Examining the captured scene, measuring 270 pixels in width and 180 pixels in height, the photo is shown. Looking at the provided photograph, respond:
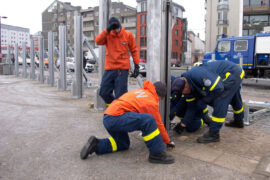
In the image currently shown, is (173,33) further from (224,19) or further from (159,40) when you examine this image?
(159,40)

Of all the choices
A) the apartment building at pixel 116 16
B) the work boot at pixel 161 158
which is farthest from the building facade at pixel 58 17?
Answer: the work boot at pixel 161 158

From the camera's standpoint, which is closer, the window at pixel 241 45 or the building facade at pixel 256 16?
the window at pixel 241 45

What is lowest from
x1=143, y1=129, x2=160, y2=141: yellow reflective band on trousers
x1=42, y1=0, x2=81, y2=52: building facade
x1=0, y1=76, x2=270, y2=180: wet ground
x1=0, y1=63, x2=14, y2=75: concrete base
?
x1=0, y1=76, x2=270, y2=180: wet ground

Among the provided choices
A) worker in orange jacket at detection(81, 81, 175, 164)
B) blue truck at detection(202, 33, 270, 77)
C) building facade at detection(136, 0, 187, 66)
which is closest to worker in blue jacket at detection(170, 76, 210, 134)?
worker in orange jacket at detection(81, 81, 175, 164)

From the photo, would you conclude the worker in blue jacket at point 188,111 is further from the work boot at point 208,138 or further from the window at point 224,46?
the window at point 224,46

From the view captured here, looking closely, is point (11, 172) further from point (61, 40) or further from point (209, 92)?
point (61, 40)

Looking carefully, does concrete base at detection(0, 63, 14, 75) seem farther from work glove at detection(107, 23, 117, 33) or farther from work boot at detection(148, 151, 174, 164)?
work boot at detection(148, 151, 174, 164)

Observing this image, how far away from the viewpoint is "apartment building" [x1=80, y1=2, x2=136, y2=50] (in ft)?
188

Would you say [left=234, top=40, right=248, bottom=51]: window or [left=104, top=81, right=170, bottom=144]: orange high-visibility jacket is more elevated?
[left=234, top=40, right=248, bottom=51]: window

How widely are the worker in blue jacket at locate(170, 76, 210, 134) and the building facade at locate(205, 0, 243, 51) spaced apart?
1564 inches

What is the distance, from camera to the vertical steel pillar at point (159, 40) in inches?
156

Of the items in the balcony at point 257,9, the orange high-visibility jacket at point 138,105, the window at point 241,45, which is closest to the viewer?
the orange high-visibility jacket at point 138,105

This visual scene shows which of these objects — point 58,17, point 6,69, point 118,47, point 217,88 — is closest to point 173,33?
point 58,17

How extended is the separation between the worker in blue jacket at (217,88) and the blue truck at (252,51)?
32.2ft
